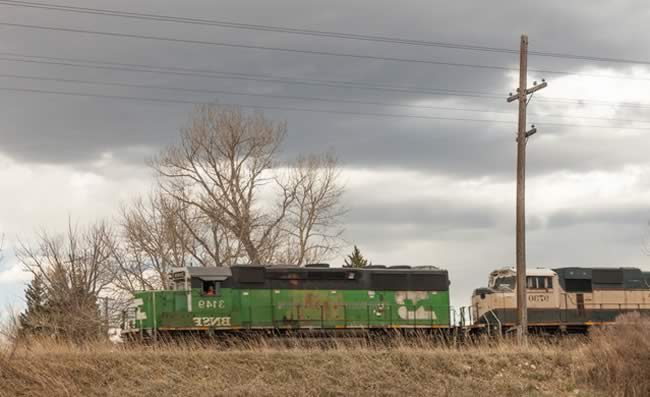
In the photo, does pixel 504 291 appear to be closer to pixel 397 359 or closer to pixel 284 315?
pixel 284 315

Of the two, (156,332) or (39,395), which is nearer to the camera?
(39,395)

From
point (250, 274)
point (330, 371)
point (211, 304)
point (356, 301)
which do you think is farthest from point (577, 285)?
point (330, 371)

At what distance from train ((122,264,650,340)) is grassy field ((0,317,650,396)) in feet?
18.6

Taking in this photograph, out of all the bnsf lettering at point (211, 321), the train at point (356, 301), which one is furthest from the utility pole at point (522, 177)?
the bnsf lettering at point (211, 321)

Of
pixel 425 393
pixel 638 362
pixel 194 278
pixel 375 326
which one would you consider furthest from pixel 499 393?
pixel 194 278

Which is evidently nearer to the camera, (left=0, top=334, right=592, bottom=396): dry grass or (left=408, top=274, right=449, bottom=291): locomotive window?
(left=0, top=334, right=592, bottom=396): dry grass

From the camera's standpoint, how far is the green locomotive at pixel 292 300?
30.5 metres

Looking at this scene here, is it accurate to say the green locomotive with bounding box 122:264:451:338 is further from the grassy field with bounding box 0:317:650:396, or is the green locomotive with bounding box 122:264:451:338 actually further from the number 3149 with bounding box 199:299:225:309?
the grassy field with bounding box 0:317:650:396

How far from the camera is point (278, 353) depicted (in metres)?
23.5

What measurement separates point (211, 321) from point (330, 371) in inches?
365

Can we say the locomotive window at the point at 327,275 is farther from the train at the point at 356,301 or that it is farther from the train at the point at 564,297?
the train at the point at 564,297

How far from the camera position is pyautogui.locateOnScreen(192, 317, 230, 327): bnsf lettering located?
3058 cm

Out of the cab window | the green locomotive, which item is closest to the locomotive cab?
the cab window

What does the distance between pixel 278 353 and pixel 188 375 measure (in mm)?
2742
